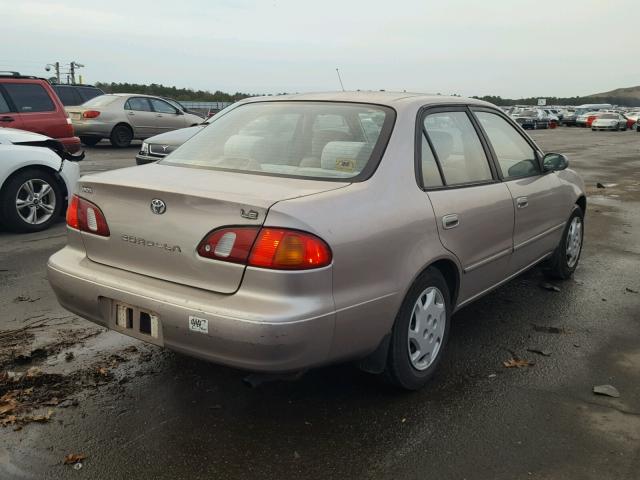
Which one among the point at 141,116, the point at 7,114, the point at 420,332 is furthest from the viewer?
the point at 141,116

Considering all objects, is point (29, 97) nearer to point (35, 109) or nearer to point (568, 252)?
point (35, 109)

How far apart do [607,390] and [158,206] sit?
2.62 m

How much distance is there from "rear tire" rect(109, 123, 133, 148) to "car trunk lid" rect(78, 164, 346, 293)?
611 inches

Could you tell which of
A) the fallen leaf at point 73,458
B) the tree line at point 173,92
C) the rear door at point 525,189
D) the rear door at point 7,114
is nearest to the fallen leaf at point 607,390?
the rear door at point 525,189

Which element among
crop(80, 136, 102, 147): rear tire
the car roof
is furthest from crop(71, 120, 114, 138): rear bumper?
the car roof

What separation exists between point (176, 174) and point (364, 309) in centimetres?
123

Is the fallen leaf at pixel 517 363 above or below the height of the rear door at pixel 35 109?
below

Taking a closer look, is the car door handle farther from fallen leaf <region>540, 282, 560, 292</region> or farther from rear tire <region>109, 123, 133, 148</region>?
rear tire <region>109, 123, 133, 148</region>

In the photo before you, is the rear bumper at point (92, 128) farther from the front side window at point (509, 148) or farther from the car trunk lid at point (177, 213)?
the car trunk lid at point (177, 213)

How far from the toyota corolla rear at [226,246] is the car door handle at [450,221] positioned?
20.9 inches

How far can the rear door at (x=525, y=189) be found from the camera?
432 centimetres

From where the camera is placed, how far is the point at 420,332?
336 cm

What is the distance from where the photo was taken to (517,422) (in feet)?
10.3

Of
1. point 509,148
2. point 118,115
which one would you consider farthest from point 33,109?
point 509,148
